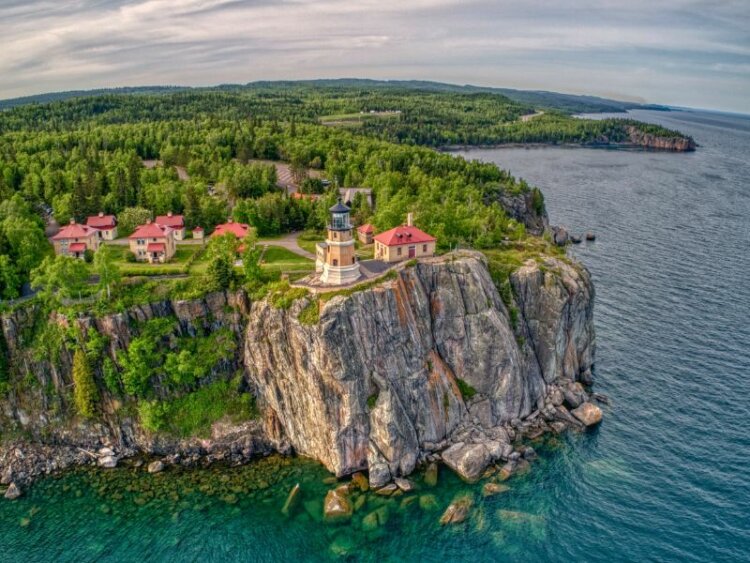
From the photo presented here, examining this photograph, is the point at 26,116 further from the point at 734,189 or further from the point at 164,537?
the point at 734,189

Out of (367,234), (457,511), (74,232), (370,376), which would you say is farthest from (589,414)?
(74,232)

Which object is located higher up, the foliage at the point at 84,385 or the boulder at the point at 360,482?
the foliage at the point at 84,385

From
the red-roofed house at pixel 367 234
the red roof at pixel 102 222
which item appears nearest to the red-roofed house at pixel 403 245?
the red-roofed house at pixel 367 234

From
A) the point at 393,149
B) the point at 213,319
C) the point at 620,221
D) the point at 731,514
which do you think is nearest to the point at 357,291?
the point at 213,319

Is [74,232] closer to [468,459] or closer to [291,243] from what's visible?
[291,243]

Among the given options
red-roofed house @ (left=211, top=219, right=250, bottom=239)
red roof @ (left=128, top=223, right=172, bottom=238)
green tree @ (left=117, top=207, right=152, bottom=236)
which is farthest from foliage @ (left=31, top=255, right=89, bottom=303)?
green tree @ (left=117, top=207, right=152, bottom=236)

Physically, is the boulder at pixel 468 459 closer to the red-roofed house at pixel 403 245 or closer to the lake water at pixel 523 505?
the lake water at pixel 523 505
